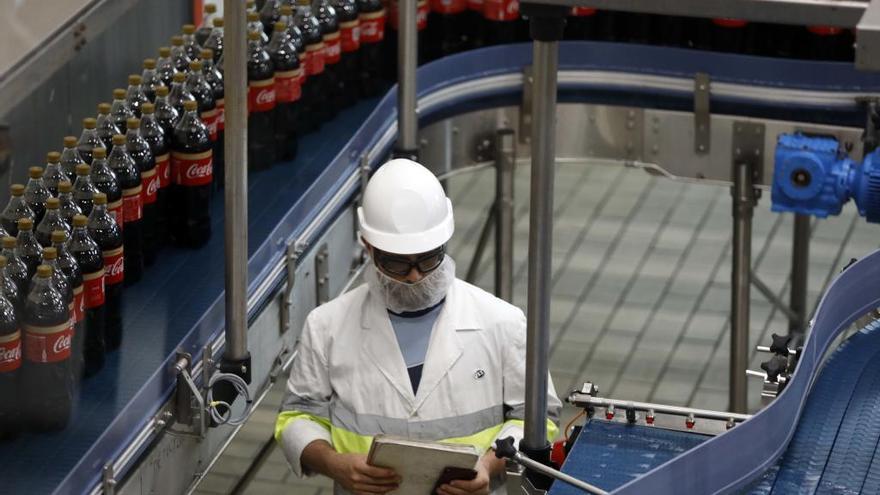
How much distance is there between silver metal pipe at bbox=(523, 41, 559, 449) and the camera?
2.57 m

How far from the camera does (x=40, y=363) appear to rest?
3.33m

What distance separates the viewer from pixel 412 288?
3598mm

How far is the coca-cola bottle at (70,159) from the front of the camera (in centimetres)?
381

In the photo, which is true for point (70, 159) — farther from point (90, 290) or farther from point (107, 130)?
point (90, 290)

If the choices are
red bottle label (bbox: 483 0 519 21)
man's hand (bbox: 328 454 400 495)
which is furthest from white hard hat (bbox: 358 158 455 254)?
red bottle label (bbox: 483 0 519 21)

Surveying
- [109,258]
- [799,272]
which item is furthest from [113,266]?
[799,272]

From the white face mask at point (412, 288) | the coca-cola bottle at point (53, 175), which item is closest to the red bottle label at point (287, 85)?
the coca-cola bottle at point (53, 175)

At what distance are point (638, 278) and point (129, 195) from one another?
164 inches

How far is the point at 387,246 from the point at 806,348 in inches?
37.8

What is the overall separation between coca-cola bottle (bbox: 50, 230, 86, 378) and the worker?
0.49 meters

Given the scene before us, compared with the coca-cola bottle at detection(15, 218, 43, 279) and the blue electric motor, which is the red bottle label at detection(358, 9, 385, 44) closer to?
the blue electric motor

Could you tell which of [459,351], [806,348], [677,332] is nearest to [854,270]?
[806,348]

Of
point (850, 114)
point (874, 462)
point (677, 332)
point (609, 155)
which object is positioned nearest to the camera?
point (874, 462)

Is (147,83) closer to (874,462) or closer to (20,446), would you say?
(20,446)
